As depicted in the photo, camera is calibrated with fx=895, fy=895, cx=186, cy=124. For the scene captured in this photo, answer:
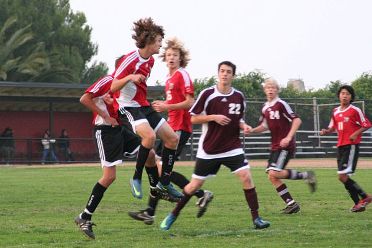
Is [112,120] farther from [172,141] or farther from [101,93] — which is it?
[172,141]

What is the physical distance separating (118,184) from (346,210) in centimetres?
883

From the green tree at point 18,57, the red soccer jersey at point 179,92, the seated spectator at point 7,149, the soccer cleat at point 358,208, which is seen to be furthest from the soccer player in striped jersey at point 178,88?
the green tree at point 18,57

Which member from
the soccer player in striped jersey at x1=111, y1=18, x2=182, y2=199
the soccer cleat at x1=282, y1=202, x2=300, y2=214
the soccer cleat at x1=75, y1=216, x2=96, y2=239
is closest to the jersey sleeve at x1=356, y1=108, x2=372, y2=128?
the soccer cleat at x1=282, y1=202, x2=300, y2=214

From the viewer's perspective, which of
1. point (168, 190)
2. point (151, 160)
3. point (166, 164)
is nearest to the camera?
point (151, 160)

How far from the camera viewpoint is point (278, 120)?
13.7 meters

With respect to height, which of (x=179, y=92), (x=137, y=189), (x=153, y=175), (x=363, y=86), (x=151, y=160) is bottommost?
(x=363, y=86)

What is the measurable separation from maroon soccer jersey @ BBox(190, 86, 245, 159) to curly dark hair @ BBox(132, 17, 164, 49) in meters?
0.94

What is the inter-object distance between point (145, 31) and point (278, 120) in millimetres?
3588

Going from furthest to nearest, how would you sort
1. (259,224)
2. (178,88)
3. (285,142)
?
(285,142)
(178,88)
(259,224)

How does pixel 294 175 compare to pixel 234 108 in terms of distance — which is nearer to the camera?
pixel 234 108

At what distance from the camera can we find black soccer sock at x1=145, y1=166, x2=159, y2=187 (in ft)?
38.0

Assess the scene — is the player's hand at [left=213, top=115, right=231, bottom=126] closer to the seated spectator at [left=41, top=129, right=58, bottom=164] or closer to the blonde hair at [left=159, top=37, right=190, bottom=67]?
the blonde hair at [left=159, top=37, right=190, bottom=67]

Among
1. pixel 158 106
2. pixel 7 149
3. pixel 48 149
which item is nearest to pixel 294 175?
pixel 158 106

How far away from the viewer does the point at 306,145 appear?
4266cm
